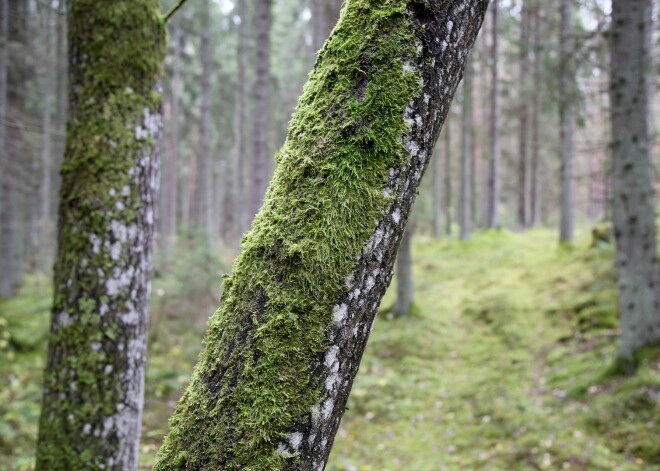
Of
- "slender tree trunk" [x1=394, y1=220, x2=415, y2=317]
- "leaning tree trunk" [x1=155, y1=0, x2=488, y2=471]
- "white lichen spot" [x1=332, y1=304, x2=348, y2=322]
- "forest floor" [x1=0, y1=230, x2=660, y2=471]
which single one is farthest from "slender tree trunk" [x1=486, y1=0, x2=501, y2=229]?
"white lichen spot" [x1=332, y1=304, x2=348, y2=322]

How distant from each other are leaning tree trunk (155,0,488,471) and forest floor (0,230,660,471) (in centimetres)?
423

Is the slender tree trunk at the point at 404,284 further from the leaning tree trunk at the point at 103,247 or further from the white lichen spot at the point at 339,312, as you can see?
the white lichen spot at the point at 339,312

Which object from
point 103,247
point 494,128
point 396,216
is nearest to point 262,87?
point 103,247

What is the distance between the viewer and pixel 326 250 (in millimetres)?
1238

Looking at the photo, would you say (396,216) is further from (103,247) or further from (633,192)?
(633,192)

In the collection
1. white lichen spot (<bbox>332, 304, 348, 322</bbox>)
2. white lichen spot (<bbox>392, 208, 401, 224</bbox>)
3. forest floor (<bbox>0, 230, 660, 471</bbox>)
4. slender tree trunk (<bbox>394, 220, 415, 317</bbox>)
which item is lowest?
forest floor (<bbox>0, 230, 660, 471</bbox>)

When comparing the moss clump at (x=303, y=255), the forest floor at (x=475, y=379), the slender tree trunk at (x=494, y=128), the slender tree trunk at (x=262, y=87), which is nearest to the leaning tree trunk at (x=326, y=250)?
the moss clump at (x=303, y=255)

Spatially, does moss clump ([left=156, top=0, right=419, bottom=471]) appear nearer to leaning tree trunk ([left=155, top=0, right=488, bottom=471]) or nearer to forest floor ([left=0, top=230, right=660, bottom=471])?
leaning tree trunk ([left=155, top=0, right=488, bottom=471])

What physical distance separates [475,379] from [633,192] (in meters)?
3.83

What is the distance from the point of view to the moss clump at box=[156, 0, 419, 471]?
1204 millimetres

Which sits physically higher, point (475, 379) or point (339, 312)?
point (339, 312)

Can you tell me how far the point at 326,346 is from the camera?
1223mm

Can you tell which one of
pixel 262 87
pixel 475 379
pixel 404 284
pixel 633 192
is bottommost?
pixel 475 379

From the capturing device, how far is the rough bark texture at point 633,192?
6.29 metres
